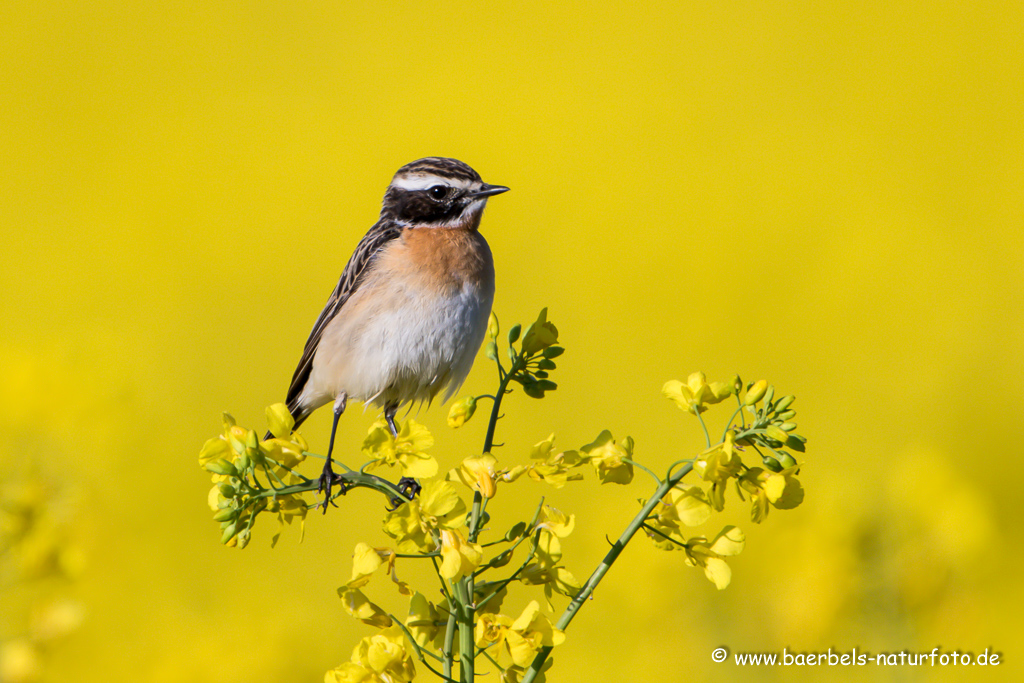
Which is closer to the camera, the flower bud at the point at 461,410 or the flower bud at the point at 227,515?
the flower bud at the point at 227,515

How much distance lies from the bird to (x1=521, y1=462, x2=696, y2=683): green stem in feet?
7.84

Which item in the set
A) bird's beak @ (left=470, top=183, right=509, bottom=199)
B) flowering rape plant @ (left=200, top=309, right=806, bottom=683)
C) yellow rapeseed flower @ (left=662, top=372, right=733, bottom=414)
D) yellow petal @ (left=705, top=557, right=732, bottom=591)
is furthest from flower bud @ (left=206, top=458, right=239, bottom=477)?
bird's beak @ (left=470, top=183, right=509, bottom=199)

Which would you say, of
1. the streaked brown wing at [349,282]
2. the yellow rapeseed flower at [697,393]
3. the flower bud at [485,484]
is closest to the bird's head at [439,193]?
the streaked brown wing at [349,282]

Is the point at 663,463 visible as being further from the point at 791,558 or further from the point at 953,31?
the point at 953,31

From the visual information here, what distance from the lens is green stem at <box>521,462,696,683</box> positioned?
2.07 metres

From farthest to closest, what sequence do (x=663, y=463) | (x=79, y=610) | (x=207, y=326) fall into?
(x=207, y=326) < (x=663, y=463) < (x=79, y=610)

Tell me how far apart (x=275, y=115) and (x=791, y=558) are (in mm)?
21994

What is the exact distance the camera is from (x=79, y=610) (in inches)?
150

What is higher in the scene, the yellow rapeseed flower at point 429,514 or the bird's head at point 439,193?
the bird's head at point 439,193

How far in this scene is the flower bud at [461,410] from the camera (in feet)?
8.59

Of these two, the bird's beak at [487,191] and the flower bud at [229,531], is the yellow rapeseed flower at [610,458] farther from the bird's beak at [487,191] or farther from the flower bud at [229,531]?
the bird's beak at [487,191]

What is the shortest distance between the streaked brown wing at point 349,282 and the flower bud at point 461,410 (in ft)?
7.62

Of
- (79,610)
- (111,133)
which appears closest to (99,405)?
(79,610)

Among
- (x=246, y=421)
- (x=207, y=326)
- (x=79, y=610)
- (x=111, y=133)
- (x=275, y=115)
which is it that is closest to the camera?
(x=79, y=610)
